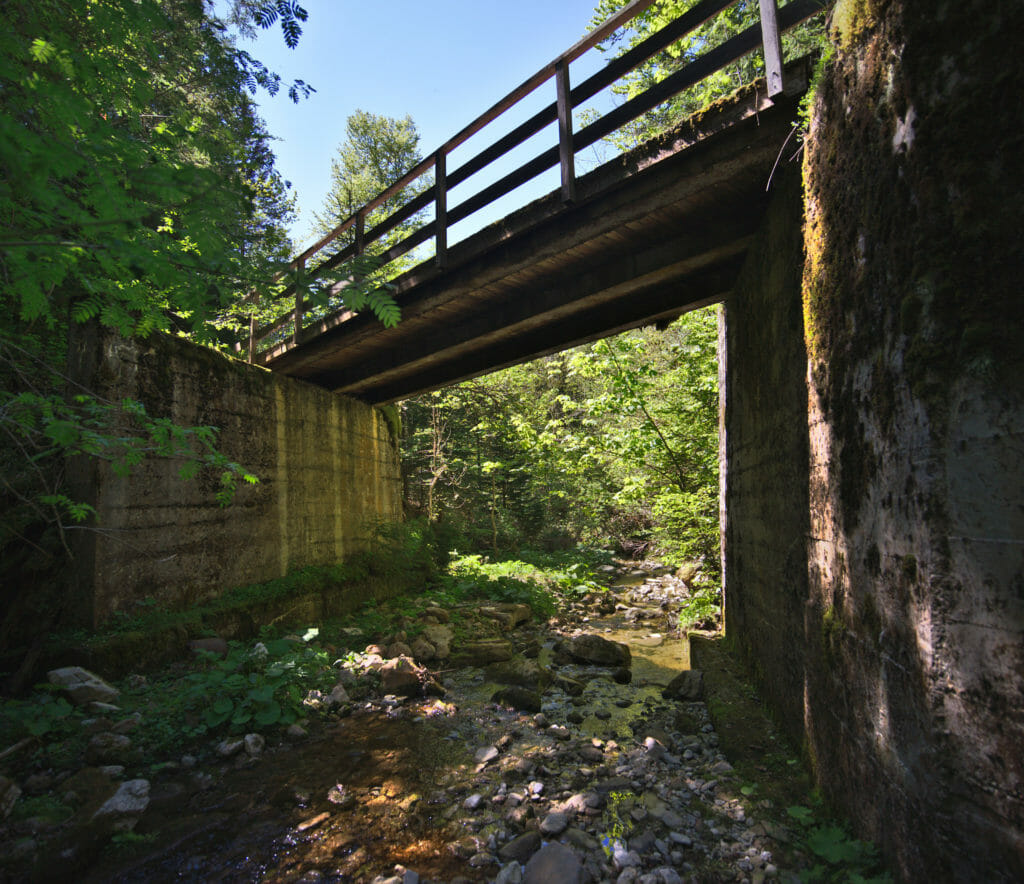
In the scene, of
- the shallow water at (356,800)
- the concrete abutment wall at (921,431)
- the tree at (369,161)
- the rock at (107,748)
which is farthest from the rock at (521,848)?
the tree at (369,161)

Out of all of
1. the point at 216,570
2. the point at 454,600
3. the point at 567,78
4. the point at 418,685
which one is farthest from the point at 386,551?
the point at 567,78

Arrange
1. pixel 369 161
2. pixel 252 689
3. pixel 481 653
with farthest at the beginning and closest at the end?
pixel 369 161
pixel 481 653
pixel 252 689

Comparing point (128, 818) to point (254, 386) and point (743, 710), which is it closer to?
point (743, 710)

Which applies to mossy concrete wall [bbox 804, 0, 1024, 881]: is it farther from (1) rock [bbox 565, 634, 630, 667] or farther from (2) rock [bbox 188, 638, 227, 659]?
(2) rock [bbox 188, 638, 227, 659]

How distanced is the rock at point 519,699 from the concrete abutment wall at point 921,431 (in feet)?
8.53

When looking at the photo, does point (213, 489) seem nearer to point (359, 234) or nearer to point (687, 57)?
point (359, 234)

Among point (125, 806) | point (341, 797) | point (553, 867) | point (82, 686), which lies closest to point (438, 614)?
point (82, 686)

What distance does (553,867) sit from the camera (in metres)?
2.65

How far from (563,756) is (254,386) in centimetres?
665

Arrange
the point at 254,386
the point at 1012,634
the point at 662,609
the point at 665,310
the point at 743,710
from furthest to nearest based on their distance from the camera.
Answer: the point at 662,609, the point at 254,386, the point at 665,310, the point at 743,710, the point at 1012,634

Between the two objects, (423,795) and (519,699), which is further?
(519,699)

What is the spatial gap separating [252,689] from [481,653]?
112 inches

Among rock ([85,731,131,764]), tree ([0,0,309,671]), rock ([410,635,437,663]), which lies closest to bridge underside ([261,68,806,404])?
tree ([0,0,309,671])

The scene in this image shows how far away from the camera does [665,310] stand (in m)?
6.09
